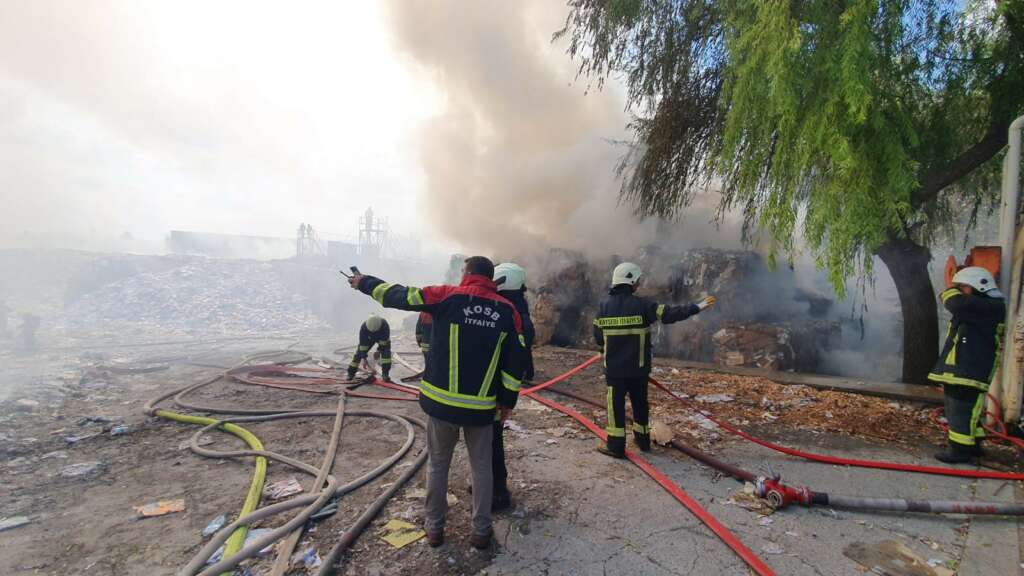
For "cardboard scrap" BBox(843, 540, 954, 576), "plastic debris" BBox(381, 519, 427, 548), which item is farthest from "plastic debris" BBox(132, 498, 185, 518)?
"cardboard scrap" BBox(843, 540, 954, 576)

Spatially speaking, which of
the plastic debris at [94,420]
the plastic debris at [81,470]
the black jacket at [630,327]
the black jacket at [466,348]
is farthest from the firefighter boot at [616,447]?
the plastic debris at [94,420]

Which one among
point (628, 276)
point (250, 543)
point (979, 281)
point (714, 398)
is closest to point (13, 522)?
point (250, 543)

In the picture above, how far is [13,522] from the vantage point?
288 cm

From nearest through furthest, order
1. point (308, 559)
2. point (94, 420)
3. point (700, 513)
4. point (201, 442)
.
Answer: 1. point (308, 559)
2. point (700, 513)
3. point (201, 442)
4. point (94, 420)

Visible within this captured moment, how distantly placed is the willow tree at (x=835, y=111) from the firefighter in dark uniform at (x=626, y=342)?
150 cm

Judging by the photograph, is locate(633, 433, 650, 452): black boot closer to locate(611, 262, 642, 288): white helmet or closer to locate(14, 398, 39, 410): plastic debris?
locate(611, 262, 642, 288): white helmet

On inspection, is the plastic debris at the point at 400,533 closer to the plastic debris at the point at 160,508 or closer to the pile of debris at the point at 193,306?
the plastic debris at the point at 160,508

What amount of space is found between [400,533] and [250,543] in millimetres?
780

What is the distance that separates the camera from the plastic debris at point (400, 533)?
2.54 m

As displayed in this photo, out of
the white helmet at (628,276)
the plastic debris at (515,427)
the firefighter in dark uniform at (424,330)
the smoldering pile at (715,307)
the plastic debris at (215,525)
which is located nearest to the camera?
the plastic debris at (215,525)

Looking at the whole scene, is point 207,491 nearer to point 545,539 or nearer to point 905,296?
point 545,539

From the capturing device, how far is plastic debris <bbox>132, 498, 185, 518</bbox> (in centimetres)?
296

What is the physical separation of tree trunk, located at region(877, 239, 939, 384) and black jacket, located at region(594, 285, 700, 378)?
4.09 metres

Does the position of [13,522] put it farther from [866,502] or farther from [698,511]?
[866,502]
